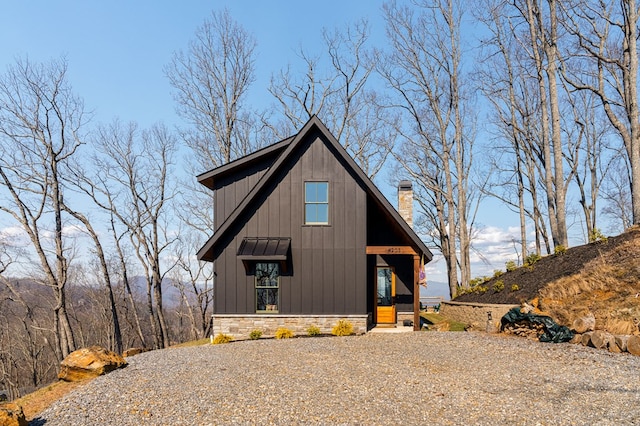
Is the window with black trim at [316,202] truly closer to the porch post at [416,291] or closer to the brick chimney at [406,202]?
the porch post at [416,291]


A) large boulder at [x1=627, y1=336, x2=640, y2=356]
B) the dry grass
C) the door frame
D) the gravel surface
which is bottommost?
the dry grass

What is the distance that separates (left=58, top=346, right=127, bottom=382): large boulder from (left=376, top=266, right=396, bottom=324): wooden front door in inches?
377

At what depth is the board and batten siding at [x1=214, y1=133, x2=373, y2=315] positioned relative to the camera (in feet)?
46.5

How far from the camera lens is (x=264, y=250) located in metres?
13.8

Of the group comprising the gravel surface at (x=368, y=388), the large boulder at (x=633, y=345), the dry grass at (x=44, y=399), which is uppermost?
the large boulder at (x=633, y=345)

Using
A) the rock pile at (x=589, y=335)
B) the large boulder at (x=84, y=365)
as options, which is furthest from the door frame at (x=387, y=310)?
the large boulder at (x=84, y=365)

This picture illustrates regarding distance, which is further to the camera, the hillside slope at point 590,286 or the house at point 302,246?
the house at point 302,246

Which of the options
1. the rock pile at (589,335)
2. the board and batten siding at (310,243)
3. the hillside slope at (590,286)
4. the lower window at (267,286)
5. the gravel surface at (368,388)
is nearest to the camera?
the gravel surface at (368,388)

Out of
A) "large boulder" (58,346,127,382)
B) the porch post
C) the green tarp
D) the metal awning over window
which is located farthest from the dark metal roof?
the green tarp

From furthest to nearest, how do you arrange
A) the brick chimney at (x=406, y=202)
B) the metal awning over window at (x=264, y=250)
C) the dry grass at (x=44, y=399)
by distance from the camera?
the brick chimney at (x=406, y=202) < the metal awning over window at (x=264, y=250) < the dry grass at (x=44, y=399)

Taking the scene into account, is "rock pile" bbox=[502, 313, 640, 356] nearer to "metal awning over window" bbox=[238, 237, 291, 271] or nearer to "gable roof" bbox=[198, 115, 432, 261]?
"gable roof" bbox=[198, 115, 432, 261]

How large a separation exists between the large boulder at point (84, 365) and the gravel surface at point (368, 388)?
342mm

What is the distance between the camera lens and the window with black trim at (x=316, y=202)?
47.9 feet

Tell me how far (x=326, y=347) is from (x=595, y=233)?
12351mm
